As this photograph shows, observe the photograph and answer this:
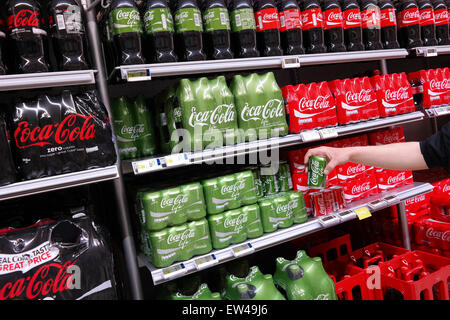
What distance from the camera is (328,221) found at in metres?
2.21

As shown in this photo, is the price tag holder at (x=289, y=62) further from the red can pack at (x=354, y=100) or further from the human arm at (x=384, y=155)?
the human arm at (x=384, y=155)

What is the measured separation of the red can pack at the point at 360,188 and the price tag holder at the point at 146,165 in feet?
4.44

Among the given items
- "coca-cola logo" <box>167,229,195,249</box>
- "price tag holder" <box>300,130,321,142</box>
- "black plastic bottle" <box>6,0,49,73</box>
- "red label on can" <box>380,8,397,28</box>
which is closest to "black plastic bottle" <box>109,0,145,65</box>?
"black plastic bottle" <box>6,0,49,73</box>

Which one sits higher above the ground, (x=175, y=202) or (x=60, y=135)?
(x=60, y=135)

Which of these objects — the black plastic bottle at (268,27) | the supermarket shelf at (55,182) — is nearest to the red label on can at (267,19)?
the black plastic bottle at (268,27)

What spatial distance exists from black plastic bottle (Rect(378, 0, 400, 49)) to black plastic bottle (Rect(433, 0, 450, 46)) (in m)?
0.51

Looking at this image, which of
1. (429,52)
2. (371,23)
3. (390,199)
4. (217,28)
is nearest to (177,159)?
(217,28)

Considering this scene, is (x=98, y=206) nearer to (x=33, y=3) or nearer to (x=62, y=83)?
(x=62, y=83)

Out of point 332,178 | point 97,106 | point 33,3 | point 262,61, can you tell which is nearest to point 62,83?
point 97,106

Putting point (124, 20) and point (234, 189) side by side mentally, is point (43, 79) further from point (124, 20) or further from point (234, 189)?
point (234, 189)

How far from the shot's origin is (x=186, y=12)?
195 cm

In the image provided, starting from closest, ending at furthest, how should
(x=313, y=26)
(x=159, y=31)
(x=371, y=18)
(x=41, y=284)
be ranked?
(x=41, y=284)
(x=159, y=31)
(x=313, y=26)
(x=371, y=18)

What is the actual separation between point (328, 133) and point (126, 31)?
131 centimetres
